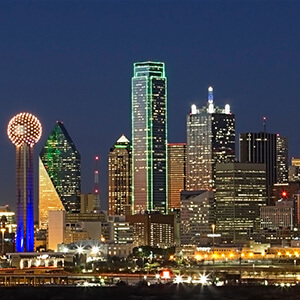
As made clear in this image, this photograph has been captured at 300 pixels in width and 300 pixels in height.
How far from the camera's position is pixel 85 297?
88000 mm

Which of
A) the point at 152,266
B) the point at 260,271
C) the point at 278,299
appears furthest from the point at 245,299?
the point at 152,266

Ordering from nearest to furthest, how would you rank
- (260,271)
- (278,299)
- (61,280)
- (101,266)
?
(278,299), (61,280), (260,271), (101,266)

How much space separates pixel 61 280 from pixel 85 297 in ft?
174

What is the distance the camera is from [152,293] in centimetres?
9225

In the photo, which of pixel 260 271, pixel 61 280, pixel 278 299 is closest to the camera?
pixel 278 299

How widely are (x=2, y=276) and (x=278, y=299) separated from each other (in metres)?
64.3

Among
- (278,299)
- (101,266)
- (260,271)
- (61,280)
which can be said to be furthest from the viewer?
(101,266)

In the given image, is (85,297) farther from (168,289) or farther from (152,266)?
(152,266)

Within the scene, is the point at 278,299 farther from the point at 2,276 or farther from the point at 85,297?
the point at 2,276

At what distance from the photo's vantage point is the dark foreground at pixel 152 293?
88.1 metres

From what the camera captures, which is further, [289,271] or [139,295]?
[289,271]

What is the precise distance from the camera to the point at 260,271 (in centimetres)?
17025

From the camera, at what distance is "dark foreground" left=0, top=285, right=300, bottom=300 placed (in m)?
88.1

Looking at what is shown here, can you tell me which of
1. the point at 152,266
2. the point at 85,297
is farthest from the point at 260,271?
the point at 85,297
